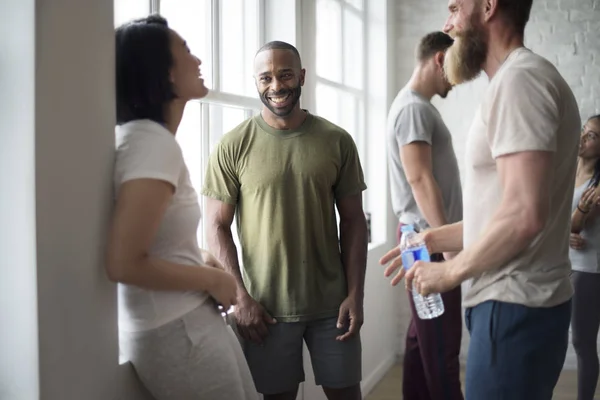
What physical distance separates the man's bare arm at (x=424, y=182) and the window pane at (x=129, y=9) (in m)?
1.31

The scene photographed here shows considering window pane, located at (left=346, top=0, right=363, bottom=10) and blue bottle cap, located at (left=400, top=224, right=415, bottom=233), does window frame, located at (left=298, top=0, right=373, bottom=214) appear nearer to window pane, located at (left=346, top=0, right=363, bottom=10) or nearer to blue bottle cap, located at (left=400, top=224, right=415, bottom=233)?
window pane, located at (left=346, top=0, right=363, bottom=10)

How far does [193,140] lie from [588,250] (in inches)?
77.5

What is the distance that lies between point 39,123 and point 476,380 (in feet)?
3.77

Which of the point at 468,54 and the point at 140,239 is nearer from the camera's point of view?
the point at 140,239

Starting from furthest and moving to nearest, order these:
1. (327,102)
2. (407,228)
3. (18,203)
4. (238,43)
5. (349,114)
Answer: (349,114) < (327,102) < (407,228) < (238,43) < (18,203)

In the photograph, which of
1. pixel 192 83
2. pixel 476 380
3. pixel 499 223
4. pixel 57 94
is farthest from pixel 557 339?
pixel 57 94

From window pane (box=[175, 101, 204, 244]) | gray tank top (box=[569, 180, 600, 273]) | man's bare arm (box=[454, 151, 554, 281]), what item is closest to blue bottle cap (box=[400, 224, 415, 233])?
gray tank top (box=[569, 180, 600, 273])

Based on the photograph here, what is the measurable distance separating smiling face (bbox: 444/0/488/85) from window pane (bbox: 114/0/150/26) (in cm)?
96

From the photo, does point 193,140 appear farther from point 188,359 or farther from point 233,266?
point 188,359

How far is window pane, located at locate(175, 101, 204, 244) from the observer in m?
2.71

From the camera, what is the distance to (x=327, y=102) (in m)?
4.24

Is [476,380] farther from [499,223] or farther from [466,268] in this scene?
[499,223]

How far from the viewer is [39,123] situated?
57.1 inches

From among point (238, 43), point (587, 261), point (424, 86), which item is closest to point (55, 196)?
point (238, 43)
